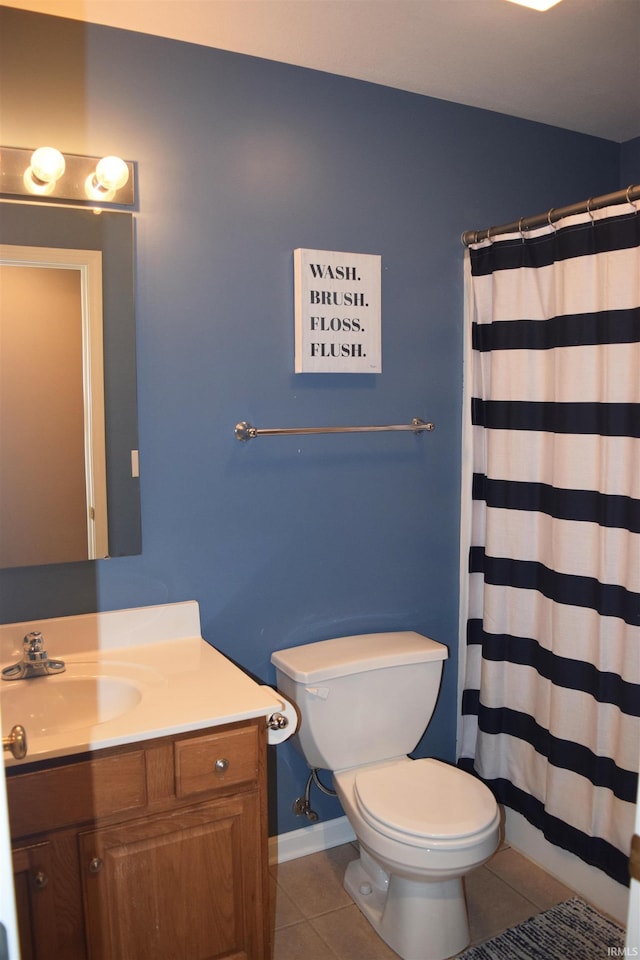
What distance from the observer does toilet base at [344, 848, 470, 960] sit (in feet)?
6.82

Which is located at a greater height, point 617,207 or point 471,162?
point 471,162

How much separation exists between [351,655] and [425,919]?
2.40ft

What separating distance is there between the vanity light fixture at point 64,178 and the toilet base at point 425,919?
1.98 metres

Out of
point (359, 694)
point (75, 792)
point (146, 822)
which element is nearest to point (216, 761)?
point (146, 822)

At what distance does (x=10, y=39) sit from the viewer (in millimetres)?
1891

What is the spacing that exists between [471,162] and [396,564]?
141cm

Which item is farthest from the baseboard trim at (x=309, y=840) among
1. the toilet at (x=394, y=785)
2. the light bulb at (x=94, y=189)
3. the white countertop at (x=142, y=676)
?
the light bulb at (x=94, y=189)

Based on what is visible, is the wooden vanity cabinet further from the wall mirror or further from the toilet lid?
the wall mirror

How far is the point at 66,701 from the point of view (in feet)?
6.14

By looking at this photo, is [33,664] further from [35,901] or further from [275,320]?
[275,320]

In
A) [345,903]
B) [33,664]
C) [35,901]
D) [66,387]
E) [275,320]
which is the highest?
[275,320]

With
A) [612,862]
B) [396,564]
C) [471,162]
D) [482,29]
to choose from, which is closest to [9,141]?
[482,29]

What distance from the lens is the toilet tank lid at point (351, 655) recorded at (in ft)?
7.38

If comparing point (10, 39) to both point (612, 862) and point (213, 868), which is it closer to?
point (213, 868)
